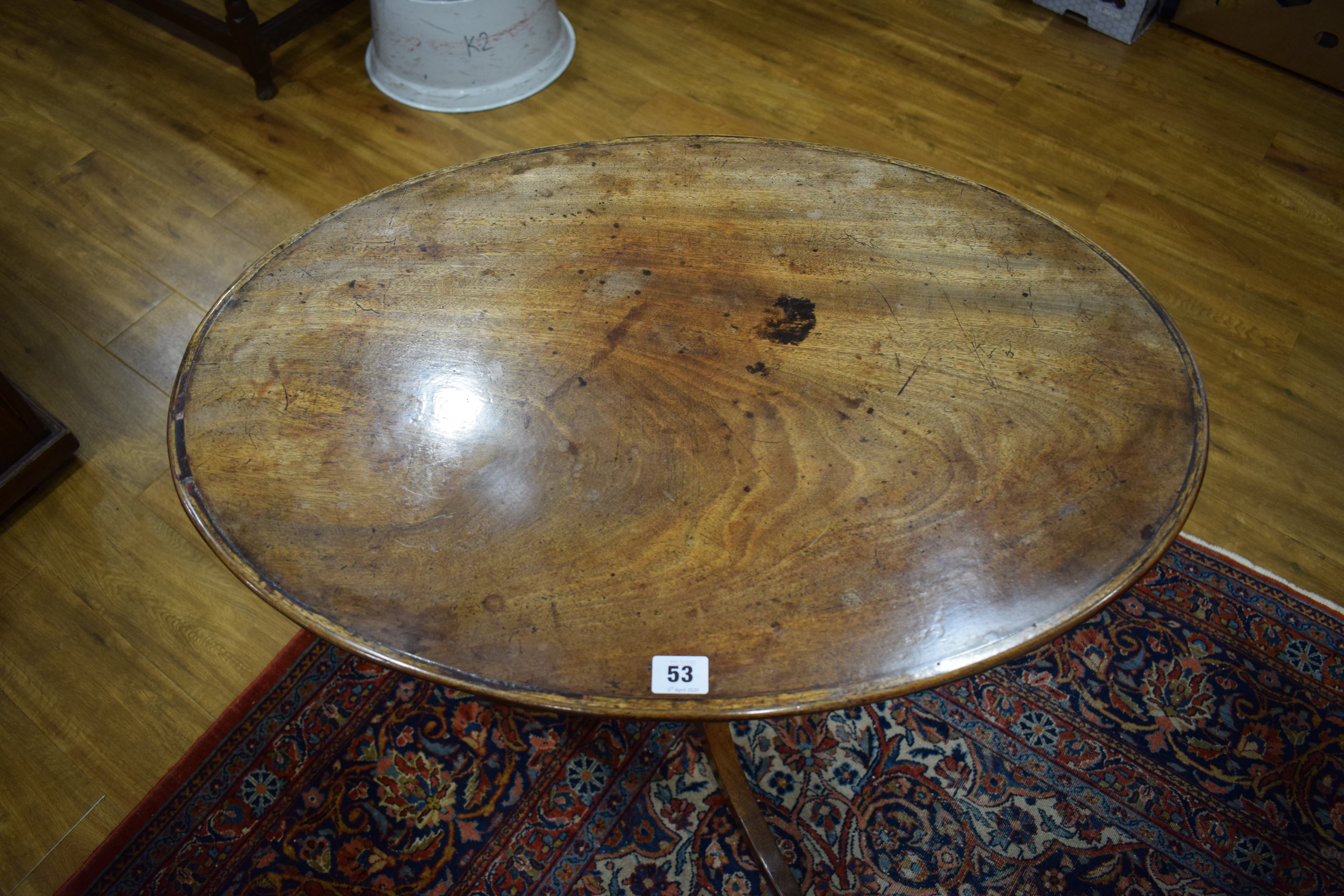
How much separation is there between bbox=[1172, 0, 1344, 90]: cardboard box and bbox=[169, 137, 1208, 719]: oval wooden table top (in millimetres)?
1723

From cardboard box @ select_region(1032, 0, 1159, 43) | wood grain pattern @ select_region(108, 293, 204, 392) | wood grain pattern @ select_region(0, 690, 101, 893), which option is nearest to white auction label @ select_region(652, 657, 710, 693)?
wood grain pattern @ select_region(0, 690, 101, 893)

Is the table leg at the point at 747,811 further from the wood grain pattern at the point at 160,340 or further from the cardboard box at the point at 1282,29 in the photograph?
the cardboard box at the point at 1282,29

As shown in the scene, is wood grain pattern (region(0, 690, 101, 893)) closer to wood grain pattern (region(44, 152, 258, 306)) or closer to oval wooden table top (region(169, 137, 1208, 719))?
oval wooden table top (region(169, 137, 1208, 719))

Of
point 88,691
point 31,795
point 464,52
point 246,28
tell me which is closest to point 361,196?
point 464,52

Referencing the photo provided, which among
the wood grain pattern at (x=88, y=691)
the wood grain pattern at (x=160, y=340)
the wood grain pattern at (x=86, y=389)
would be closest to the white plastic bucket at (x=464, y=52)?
the wood grain pattern at (x=160, y=340)

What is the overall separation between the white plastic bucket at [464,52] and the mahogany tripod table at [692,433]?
1050 millimetres

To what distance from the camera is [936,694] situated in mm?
1399

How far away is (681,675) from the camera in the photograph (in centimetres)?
83

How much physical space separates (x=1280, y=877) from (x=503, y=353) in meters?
1.28

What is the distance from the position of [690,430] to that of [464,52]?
160cm

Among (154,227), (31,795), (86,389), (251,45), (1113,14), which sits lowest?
(31,795)

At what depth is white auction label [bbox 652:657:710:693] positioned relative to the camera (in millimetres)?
828

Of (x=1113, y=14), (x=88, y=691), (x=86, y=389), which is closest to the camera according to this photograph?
(x=88, y=691)

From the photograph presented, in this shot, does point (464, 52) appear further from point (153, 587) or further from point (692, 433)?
point (692, 433)
